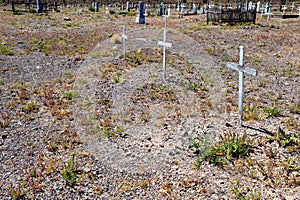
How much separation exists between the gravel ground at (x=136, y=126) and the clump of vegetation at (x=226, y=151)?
0.35ft

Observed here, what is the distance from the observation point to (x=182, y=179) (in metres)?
5.15

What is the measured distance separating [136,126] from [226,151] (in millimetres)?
2230

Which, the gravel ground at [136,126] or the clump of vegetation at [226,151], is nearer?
the gravel ground at [136,126]

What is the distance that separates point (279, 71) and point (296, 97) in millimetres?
3088

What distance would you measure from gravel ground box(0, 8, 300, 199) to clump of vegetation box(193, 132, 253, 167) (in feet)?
0.35

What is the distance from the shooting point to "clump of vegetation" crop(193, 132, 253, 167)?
5.47 metres

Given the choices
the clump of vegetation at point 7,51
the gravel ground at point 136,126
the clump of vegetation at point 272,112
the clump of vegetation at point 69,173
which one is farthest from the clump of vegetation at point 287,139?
the clump of vegetation at point 7,51

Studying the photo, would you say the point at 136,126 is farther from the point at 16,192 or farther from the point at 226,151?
the point at 16,192

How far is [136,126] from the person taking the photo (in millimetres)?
7117

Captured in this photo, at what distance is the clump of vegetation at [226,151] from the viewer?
5471mm

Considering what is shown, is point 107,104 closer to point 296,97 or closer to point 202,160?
point 202,160

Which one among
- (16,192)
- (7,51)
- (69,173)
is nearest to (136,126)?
(69,173)

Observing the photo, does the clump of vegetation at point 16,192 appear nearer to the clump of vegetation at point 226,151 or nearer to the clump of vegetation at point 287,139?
the clump of vegetation at point 226,151

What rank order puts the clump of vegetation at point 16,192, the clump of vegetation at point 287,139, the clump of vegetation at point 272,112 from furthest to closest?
the clump of vegetation at point 272,112, the clump of vegetation at point 287,139, the clump of vegetation at point 16,192
